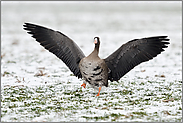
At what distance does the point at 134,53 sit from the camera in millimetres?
6875

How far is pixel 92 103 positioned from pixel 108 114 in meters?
0.83

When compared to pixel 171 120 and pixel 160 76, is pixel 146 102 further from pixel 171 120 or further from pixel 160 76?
pixel 160 76

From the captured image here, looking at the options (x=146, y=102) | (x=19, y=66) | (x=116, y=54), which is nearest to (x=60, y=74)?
(x=19, y=66)

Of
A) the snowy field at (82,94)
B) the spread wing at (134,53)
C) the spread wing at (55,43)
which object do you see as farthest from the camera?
the spread wing at (55,43)

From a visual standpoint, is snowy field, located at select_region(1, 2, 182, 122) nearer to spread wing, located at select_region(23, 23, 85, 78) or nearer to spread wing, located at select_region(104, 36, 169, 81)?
spread wing, located at select_region(104, 36, 169, 81)

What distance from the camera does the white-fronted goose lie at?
6727 mm

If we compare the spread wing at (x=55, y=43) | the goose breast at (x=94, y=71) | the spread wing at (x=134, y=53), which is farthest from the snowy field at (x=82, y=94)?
the spread wing at (x=55, y=43)

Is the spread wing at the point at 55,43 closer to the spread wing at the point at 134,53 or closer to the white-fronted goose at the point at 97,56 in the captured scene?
the white-fronted goose at the point at 97,56

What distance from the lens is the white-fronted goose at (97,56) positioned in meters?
6.73

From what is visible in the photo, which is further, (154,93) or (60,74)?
(60,74)

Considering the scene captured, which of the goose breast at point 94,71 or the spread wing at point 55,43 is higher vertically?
the spread wing at point 55,43

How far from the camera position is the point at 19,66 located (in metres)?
10.3

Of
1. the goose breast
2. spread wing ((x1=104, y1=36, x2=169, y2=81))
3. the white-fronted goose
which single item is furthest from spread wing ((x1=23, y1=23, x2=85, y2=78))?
spread wing ((x1=104, y1=36, x2=169, y2=81))

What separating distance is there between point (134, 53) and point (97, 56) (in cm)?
86
